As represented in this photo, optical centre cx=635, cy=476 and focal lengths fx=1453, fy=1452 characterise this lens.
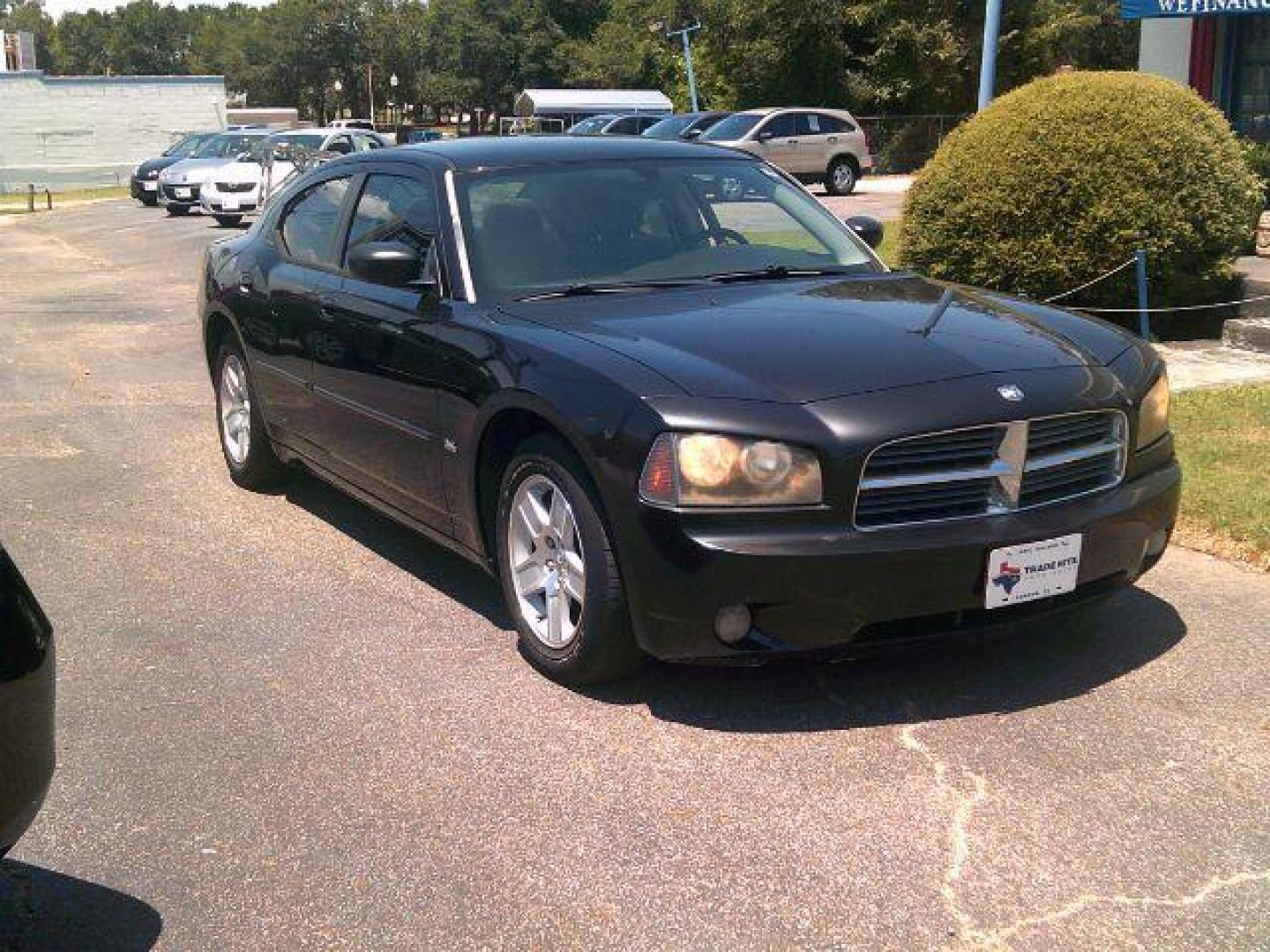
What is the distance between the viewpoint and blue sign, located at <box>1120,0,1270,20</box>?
16.2 m

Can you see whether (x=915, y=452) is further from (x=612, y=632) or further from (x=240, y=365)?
(x=240, y=365)

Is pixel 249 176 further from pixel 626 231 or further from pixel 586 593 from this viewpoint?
pixel 586 593

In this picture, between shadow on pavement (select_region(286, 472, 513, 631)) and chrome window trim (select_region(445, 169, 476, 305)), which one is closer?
chrome window trim (select_region(445, 169, 476, 305))

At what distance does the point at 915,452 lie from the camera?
4.04 metres

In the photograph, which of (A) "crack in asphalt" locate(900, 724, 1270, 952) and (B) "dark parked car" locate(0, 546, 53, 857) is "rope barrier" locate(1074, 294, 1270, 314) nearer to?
(A) "crack in asphalt" locate(900, 724, 1270, 952)

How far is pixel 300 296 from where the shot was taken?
20.0ft

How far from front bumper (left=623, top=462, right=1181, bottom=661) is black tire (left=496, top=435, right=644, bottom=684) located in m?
0.11

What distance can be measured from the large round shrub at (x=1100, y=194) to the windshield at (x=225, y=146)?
69.0ft

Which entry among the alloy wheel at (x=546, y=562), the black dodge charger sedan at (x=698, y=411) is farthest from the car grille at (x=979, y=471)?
the alloy wheel at (x=546, y=562)

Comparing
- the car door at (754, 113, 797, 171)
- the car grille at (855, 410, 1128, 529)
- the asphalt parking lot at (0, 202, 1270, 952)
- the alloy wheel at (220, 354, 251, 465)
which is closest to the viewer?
the asphalt parking lot at (0, 202, 1270, 952)

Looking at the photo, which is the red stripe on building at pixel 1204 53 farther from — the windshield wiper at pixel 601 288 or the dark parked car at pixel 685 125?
the windshield wiper at pixel 601 288

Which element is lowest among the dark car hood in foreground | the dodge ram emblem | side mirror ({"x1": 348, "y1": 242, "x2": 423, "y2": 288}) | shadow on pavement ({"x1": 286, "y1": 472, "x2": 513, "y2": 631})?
shadow on pavement ({"x1": 286, "y1": 472, "x2": 513, "y2": 631})

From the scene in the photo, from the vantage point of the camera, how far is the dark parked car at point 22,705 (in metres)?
2.60

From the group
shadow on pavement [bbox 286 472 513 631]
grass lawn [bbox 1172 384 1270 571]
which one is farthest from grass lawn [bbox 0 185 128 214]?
grass lawn [bbox 1172 384 1270 571]
